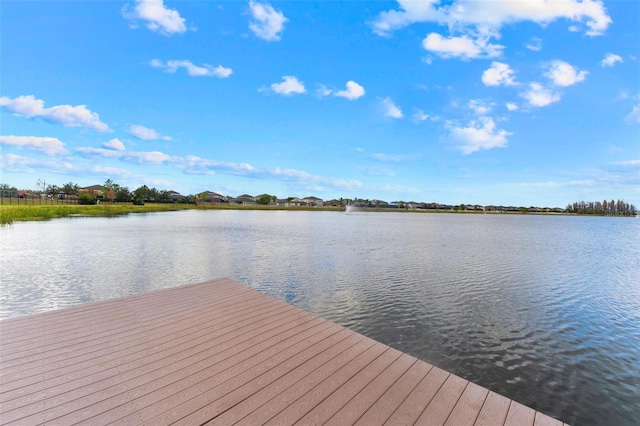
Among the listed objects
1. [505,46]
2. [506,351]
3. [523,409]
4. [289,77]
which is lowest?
[506,351]

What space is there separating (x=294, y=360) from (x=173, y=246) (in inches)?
597

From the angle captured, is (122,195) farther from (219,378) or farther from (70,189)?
(219,378)

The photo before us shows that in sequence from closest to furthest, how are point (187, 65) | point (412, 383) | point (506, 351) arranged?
point (412, 383)
point (506, 351)
point (187, 65)

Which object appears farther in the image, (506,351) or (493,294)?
(493,294)

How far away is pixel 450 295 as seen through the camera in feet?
28.3

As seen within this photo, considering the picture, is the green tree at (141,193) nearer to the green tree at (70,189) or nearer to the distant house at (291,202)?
the green tree at (70,189)

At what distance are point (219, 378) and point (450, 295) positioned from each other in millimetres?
7451

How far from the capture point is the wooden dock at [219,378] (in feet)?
8.29

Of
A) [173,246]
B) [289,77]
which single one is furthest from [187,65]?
[173,246]

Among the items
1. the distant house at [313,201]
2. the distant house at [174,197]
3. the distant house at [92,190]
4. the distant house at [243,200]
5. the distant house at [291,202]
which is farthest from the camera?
the distant house at [313,201]

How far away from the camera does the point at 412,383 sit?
3.11 meters

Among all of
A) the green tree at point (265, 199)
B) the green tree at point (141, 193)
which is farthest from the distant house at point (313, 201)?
the green tree at point (141, 193)

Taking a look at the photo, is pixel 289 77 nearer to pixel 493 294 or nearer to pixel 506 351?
pixel 493 294

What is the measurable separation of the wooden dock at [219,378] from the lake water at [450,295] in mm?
1823
